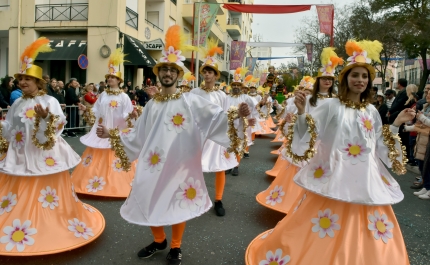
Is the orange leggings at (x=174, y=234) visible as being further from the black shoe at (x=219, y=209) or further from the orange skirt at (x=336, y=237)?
the black shoe at (x=219, y=209)

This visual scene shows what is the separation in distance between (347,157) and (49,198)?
110 inches

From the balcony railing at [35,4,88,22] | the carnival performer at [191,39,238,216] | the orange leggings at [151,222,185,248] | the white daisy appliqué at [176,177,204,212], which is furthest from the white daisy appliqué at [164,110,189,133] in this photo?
the balcony railing at [35,4,88,22]

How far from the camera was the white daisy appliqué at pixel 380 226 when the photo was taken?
108 inches

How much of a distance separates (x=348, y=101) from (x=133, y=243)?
2.51m

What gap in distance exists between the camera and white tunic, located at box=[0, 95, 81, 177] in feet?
11.5

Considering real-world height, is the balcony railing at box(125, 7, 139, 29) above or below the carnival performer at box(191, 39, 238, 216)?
above

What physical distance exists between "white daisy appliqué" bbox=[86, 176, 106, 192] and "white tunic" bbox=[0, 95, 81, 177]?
5.42 ft

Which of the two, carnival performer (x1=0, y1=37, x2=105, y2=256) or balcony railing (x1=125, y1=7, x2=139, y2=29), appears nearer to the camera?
carnival performer (x1=0, y1=37, x2=105, y2=256)

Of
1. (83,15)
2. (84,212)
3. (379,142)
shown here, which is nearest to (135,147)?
(84,212)

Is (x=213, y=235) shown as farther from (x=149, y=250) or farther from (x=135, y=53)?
(x=135, y=53)

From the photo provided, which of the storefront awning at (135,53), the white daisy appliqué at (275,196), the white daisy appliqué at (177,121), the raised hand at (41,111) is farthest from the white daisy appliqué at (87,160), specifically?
the storefront awning at (135,53)

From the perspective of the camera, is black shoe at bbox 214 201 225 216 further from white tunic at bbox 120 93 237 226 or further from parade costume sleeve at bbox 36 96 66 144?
parade costume sleeve at bbox 36 96 66 144

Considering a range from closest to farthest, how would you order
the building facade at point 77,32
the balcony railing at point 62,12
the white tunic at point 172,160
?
the white tunic at point 172,160
the building facade at point 77,32
the balcony railing at point 62,12

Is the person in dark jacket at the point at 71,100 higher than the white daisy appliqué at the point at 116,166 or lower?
higher
